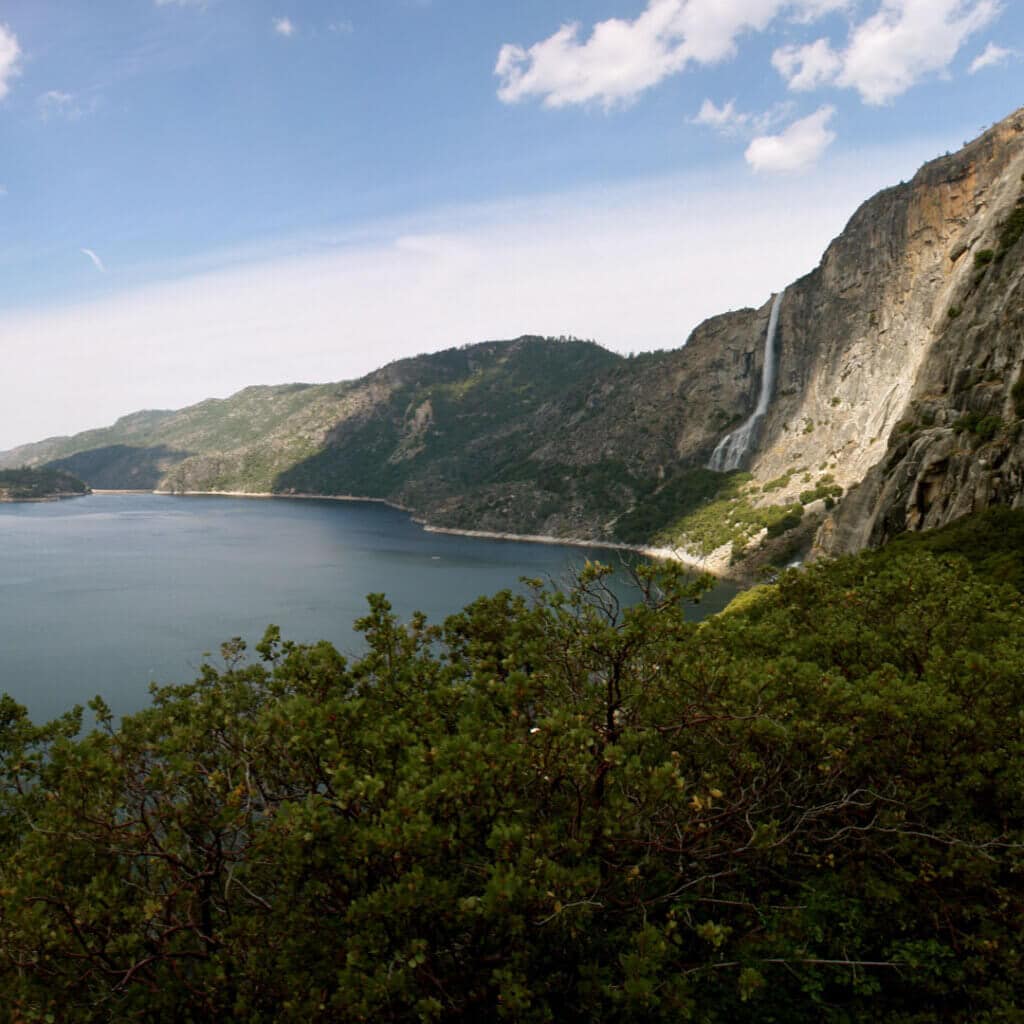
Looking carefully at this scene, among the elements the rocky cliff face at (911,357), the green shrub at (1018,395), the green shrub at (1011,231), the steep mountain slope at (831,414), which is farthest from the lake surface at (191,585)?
the green shrub at (1011,231)

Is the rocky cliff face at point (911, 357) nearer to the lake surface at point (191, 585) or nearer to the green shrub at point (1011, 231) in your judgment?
the green shrub at point (1011, 231)

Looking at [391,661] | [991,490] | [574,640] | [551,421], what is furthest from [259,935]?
[551,421]

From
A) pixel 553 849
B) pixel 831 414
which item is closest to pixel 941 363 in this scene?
pixel 831 414

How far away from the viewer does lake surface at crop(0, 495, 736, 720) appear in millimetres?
47156

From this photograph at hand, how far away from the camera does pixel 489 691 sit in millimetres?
8469

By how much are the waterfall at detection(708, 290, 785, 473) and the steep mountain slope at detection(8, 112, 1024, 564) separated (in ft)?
6.01

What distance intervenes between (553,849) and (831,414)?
92.8 meters

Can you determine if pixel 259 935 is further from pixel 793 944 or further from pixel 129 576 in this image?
pixel 129 576

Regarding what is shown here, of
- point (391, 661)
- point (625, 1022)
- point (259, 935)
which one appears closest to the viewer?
point (625, 1022)

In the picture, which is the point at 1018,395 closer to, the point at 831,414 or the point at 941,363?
the point at 941,363

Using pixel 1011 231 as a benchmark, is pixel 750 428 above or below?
below

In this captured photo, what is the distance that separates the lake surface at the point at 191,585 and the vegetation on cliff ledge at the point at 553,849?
8.86m

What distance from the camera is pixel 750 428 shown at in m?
110

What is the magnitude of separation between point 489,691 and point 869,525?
4428 cm
